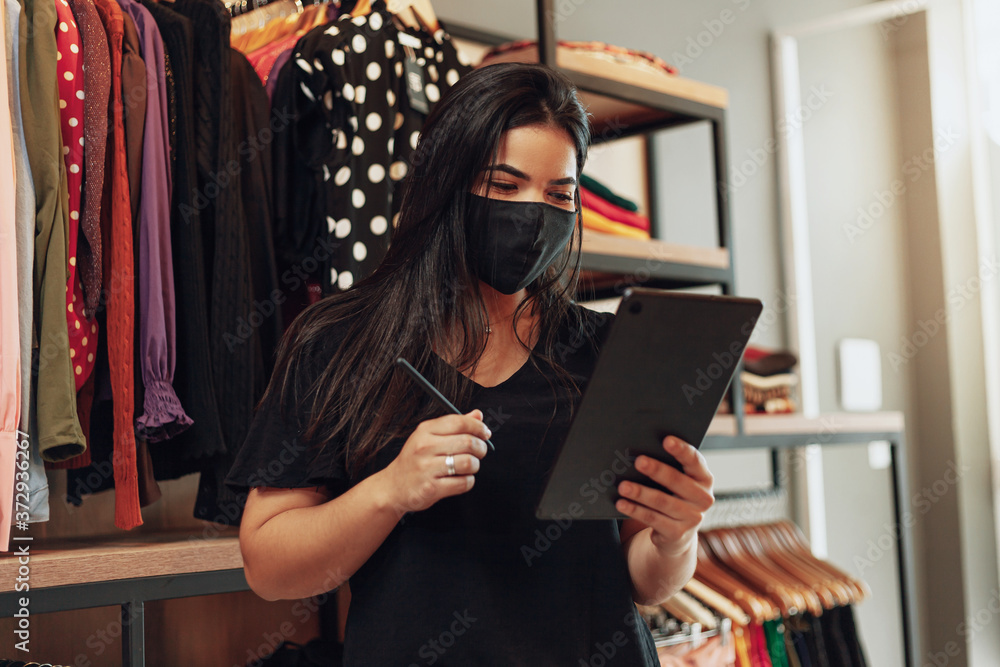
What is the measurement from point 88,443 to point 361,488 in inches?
32.1

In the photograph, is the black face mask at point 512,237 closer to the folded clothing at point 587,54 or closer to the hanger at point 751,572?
the folded clothing at point 587,54

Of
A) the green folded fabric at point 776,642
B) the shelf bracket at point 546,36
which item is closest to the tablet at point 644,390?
the shelf bracket at point 546,36

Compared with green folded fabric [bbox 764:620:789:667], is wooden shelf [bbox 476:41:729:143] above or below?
above

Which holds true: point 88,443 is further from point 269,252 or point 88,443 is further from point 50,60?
point 50,60

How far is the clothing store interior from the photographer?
3.17ft

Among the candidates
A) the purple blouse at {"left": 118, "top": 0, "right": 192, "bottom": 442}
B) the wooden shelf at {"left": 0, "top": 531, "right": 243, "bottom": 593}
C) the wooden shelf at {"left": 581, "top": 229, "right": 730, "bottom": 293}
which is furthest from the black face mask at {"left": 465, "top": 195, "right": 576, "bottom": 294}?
the wooden shelf at {"left": 581, "top": 229, "right": 730, "bottom": 293}

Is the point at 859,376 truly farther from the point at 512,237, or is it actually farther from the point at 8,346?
the point at 8,346

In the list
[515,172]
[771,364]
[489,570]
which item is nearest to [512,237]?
[515,172]

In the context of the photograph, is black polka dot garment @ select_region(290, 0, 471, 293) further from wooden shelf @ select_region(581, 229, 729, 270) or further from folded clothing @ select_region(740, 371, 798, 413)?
folded clothing @ select_region(740, 371, 798, 413)

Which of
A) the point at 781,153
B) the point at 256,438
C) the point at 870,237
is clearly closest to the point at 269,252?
the point at 256,438

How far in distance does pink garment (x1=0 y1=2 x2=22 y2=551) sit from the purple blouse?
20 cm

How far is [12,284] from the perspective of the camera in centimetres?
129

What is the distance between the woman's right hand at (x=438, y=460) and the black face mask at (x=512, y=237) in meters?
0.26

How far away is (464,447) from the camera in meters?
0.83
